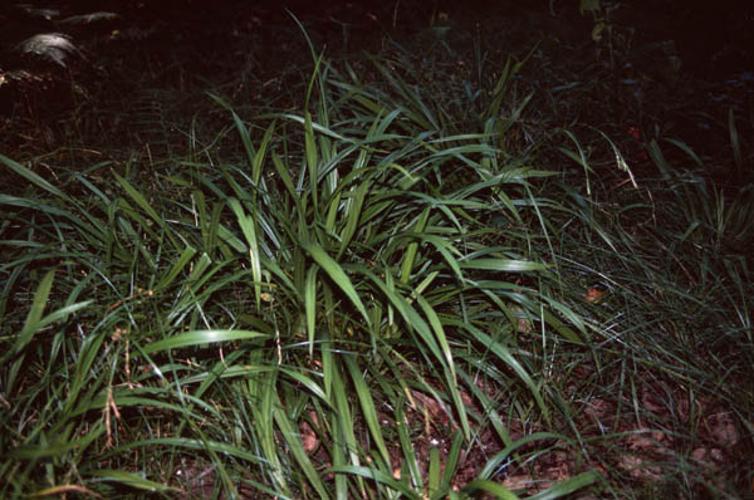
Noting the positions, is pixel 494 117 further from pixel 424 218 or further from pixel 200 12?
pixel 200 12

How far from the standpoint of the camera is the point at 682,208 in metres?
2.25

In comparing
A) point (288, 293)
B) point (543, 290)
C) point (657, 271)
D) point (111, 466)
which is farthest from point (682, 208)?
A: point (111, 466)

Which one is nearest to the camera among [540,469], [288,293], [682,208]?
[540,469]

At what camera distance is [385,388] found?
1646mm

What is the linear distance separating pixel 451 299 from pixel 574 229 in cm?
60

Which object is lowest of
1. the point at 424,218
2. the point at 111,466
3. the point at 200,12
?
the point at 111,466

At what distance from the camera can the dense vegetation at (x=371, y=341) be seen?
4.83 feet

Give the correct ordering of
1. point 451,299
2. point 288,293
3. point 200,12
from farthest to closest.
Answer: point 200,12, point 451,299, point 288,293

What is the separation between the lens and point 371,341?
1.74 m

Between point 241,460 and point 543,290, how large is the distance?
1043 mm

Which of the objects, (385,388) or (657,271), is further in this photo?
(657,271)

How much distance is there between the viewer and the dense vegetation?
1472 mm

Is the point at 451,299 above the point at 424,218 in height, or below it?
below

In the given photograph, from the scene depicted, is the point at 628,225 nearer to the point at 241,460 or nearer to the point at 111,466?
the point at 241,460
